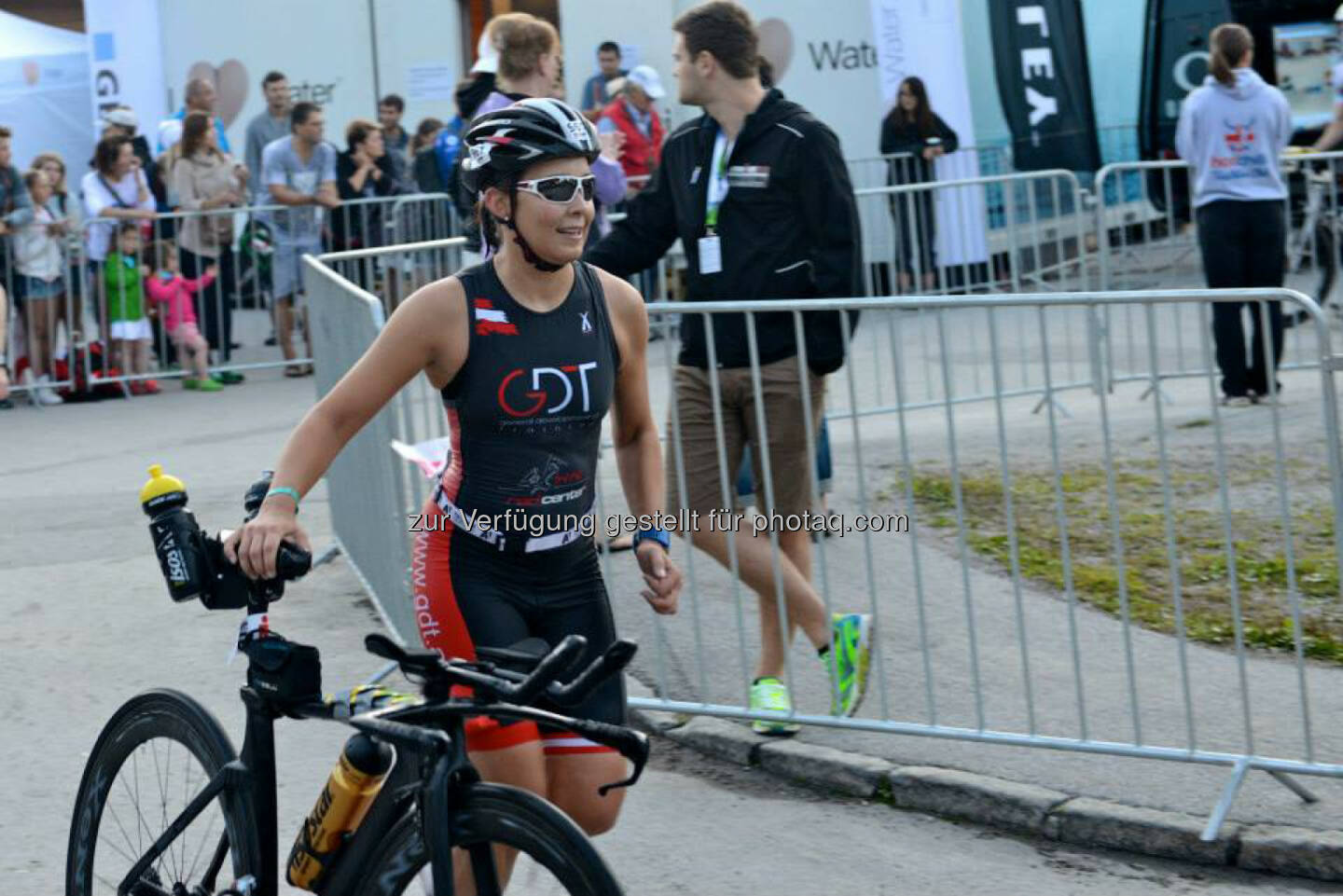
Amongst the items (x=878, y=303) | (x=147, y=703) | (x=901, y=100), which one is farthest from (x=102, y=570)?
(x=901, y=100)

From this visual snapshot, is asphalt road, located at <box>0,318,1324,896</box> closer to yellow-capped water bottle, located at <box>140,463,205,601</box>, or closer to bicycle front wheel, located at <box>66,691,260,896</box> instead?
bicycle front wheel, located at <box>66,691,260,896</box>

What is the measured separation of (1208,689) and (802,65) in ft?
39.4

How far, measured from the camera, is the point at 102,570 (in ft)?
28.9

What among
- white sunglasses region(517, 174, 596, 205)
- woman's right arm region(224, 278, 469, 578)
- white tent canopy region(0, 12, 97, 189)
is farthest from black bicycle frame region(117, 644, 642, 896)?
white tent canopy region(0, 12, 97, 189)

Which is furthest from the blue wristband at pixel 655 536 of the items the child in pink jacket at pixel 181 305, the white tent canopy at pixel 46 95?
the white tent canopy at pixel 46 95

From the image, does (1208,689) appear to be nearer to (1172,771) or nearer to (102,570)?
(1172,771)

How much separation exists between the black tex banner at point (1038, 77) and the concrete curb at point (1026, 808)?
490 inches

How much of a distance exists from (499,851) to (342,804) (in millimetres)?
549

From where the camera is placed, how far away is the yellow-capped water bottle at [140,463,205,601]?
147 inches

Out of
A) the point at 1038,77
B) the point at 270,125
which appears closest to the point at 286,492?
the point at 270,125

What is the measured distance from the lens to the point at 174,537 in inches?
147

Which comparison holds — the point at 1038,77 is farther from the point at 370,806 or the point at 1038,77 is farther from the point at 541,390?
the point at 370,806

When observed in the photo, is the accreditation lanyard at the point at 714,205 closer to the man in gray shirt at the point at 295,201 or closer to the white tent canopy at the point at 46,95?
the man in gray shirt at the point at 295,201

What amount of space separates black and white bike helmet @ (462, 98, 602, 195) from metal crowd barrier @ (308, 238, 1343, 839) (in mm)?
1956
